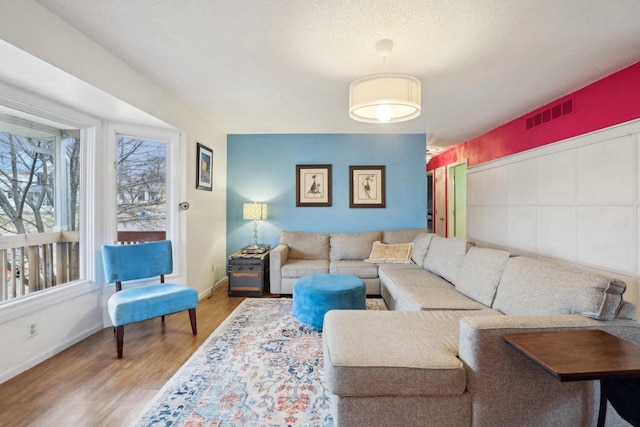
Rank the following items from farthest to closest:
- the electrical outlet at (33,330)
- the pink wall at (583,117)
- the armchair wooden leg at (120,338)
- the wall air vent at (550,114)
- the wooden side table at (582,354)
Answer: the wall air vent at (550,114)
the pink wall at (583,117)
the armchair wooden leg at (120,338)
the electrical outlet at (33,330)
the wooden side table at (582,354)

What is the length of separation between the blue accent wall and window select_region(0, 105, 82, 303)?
213 centimetres

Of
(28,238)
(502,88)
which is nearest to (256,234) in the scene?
(28,238)

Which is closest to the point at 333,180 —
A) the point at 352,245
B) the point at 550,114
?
the point at 352,245

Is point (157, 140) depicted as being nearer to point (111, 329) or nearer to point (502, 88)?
point (111, 329)

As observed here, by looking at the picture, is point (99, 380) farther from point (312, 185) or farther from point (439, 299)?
point (312, 185)

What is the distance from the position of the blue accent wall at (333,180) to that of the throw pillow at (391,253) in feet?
1.89

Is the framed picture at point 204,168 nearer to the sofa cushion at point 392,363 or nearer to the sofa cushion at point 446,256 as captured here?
the sofa cushion at point 392,363

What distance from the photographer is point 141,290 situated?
101 inches

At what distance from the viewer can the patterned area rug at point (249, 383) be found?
160 cm

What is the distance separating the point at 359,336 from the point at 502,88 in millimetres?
2782

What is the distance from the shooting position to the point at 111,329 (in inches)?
109

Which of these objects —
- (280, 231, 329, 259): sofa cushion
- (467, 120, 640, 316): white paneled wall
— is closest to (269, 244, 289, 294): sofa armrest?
(280, 231, 329, 259): sofa cushion

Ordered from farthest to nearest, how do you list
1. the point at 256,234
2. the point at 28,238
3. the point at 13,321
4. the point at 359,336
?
the point at 256,234
the point at 28,238
the point at 13,321
the point at 359,336

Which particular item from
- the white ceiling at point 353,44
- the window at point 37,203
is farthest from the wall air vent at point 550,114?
the window at point 37,203
